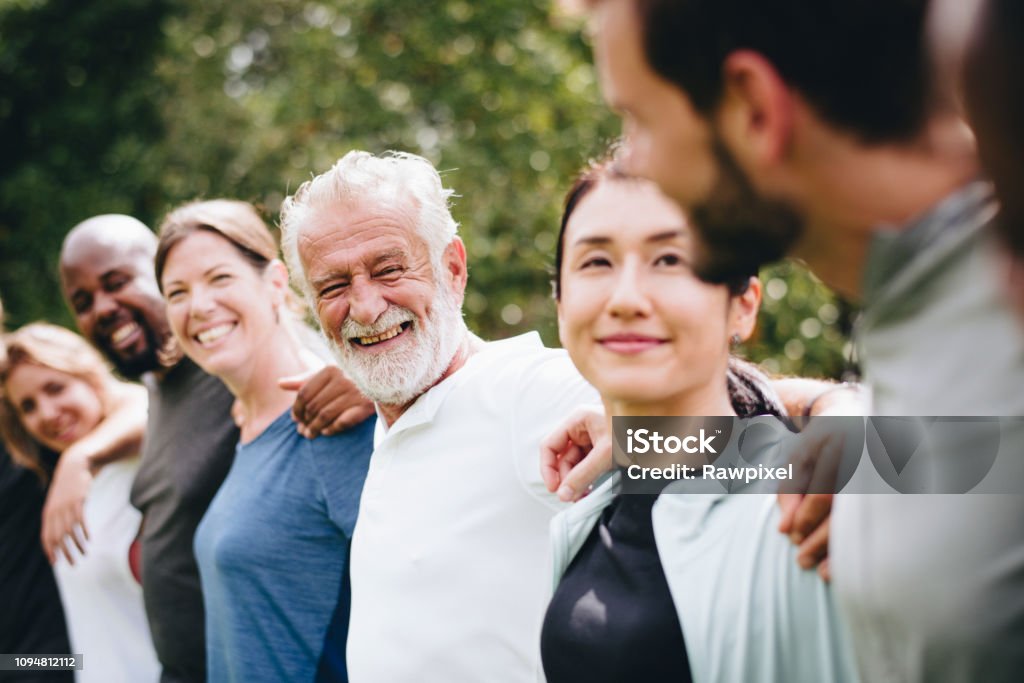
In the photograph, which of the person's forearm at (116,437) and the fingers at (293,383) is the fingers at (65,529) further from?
the fingers at (293,383)

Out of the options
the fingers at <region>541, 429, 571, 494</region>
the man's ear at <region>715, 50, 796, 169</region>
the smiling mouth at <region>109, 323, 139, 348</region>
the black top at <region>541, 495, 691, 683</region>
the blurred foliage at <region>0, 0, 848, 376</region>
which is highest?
the blurred foliage at <region>0, 0, 848, 376</region>

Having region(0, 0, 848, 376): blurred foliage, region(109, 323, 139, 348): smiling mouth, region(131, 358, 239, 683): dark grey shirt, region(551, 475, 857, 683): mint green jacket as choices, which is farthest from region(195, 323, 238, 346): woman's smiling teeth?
region(0, 0, 848, 376): blurred foliage

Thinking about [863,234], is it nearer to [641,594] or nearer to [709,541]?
[709,541]

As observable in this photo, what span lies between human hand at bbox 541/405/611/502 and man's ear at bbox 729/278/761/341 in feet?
0.96

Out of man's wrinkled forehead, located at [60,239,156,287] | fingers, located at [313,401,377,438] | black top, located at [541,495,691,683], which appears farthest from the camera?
man's wrinkled forehead, located at [60,239,156,287]

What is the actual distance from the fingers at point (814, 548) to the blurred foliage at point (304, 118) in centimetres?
563

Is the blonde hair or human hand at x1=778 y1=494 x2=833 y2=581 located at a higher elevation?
the blonde hair

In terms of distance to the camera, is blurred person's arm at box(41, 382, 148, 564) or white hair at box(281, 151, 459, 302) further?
blurred person's arm at box(41, 382, 148, 564)

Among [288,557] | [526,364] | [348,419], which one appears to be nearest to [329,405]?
[348,419]

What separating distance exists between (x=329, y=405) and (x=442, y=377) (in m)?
0.40

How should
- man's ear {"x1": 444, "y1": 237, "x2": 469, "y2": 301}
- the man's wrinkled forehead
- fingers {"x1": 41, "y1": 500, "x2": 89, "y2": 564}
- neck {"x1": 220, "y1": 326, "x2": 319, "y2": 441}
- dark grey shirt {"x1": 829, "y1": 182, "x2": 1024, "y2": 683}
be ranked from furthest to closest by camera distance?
the man's wrinkled forehead, fingers {"x1": 41, "y1": 500, "x2": 89, "y2": 564}, neck {"x1": 220, "y1": 326, "x2": 319, "y2": 441}, man's ear {"x1": 444, "y1": 237, "x2": 469, "y2": 301}, dark grey shirt {"x1": 829, "y1": 182, "x2": 1024, "y2": 683}

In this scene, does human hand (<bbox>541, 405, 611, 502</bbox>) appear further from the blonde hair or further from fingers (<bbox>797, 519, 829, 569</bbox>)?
the blonde hair

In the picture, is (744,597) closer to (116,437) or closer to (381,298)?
(381,298)

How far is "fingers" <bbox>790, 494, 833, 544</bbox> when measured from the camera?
1.20 meters
